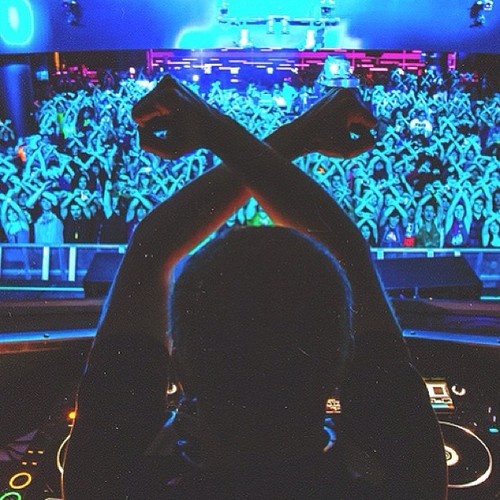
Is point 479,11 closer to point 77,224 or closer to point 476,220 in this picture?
point 476,220

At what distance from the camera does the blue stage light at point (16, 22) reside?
2209 mm

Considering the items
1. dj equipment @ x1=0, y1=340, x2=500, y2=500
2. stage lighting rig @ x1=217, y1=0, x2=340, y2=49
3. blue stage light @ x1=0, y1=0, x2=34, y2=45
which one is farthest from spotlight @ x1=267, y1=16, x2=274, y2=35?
dj equipment @ x1=0, y1=340, x2=500, y2=500

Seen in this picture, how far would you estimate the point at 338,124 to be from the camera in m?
0.48

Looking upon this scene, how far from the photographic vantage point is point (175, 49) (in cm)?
262

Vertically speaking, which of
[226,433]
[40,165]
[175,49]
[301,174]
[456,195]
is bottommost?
[456,195]

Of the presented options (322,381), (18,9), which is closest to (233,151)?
(322,381)

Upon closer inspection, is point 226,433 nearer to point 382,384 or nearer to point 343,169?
point 382,384

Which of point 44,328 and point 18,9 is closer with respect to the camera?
point 44,328

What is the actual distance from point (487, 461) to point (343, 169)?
2535 mm

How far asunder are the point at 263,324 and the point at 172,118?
8.9 inches

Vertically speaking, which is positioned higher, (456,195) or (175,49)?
(175,49)

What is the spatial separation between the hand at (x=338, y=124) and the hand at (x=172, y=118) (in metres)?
0.09

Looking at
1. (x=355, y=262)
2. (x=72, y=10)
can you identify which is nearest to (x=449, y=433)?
(x=355, y=262)

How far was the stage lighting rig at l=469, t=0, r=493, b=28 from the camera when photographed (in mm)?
2191
